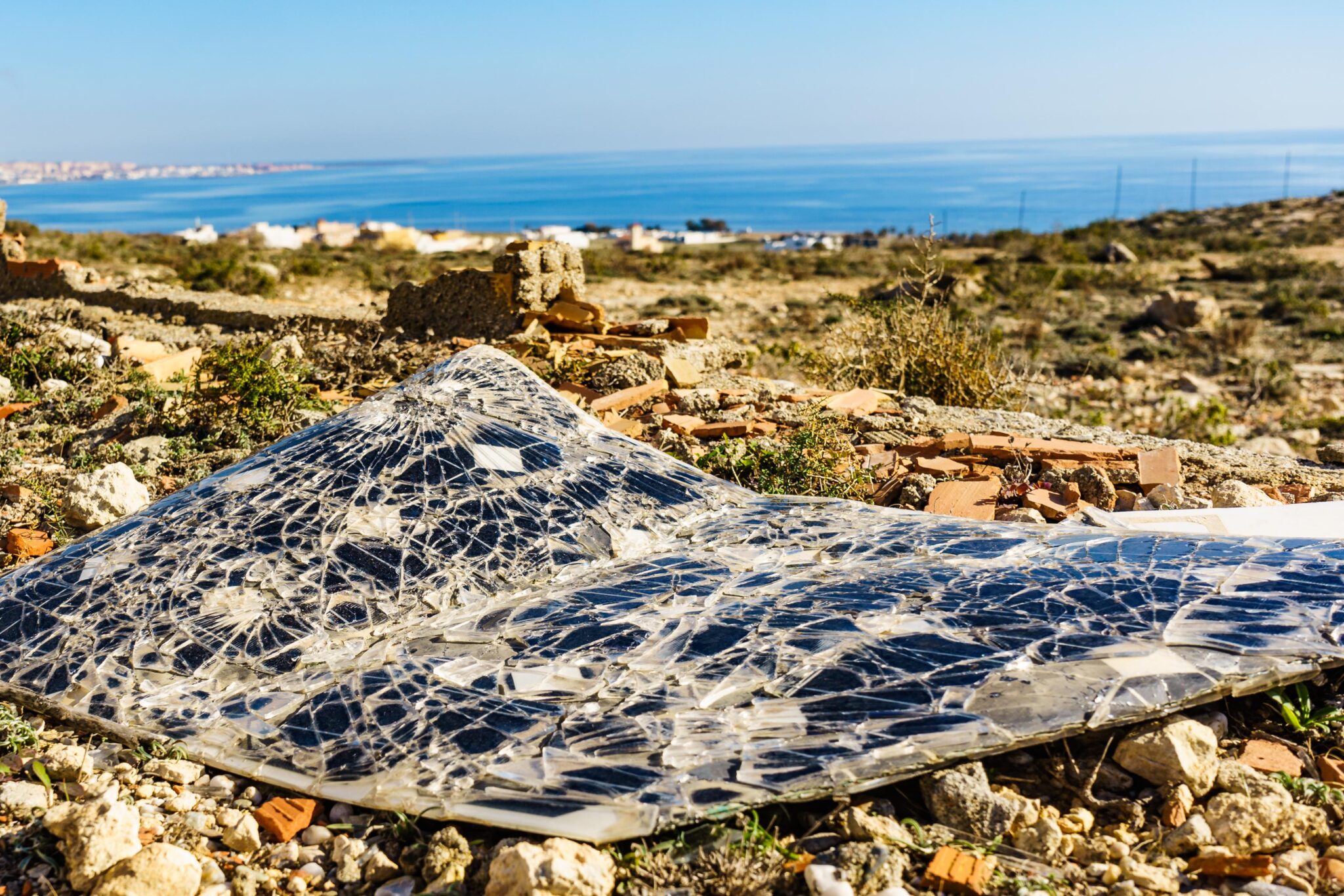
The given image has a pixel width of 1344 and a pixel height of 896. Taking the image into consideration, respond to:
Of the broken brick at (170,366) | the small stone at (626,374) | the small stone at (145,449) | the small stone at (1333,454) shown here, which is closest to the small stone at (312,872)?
the small stone at (145,449)

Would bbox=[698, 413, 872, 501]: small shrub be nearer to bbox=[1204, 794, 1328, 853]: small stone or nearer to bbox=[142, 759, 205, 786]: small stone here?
bbox=[1204, 794, 1328, 853]: small stone

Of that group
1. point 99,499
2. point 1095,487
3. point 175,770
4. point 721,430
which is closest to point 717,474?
point 721,430

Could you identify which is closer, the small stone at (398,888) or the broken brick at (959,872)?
the broken brick at (959,872)

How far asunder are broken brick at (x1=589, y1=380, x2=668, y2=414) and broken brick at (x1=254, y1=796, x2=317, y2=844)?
343 centimetres

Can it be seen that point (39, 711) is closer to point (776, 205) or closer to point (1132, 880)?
point (1132, 880)

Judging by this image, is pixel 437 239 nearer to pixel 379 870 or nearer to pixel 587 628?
pixel 587 628

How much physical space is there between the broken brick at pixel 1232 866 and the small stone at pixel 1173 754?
0.64 feet

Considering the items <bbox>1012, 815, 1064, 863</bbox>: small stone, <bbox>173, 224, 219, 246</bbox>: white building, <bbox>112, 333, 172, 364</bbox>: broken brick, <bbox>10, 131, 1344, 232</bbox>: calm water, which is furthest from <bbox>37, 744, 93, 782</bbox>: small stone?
<bbox>10, 131, 1344, 232</bbox>: calm water

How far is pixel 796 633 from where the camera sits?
2.46 metres

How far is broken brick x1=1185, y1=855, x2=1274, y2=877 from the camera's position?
1.89 meters

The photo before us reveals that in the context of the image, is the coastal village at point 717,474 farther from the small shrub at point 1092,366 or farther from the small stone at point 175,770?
the small shrub at point 1092,366

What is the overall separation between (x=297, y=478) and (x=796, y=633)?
1.68 meters

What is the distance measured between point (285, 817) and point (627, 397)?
3783mm

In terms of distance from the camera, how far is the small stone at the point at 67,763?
2311mm
